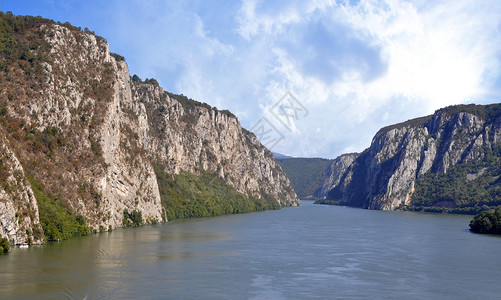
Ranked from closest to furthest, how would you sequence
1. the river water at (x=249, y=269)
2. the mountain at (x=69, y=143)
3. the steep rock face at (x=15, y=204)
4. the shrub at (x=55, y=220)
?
the river water at (x=249, y=269), the steep rock face at (x=15, y=204), the mountain at (x=69, y=143), the shrub at (x=55, y=220)

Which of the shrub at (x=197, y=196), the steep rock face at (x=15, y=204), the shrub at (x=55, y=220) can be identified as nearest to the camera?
the steep rock face at (x=15, y=204)

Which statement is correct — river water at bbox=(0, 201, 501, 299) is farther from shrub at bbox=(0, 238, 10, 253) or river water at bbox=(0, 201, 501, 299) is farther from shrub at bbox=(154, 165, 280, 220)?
shrub at bbox=(154, 165, 280, 220)

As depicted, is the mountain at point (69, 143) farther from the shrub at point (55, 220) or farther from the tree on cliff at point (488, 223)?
the tree on cliff at point (488, 223)

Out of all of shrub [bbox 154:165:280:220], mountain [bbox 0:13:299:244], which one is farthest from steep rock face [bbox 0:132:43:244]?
shrub [bbox 154:165:280:220]

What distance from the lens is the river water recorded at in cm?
3750

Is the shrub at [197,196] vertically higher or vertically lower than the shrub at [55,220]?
higher

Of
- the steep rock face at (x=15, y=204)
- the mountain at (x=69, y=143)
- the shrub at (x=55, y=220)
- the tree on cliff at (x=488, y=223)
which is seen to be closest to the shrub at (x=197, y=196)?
the mountain at (x=69, y=143)

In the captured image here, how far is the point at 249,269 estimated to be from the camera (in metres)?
47.7

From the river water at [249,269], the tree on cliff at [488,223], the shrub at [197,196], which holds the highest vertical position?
the shrub at [197,196]

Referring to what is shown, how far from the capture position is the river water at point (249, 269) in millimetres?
37500

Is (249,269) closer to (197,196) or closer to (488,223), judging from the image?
(488,223)

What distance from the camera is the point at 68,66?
304 ft

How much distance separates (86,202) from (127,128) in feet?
Result: 126

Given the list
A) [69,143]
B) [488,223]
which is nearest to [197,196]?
[69,143]
